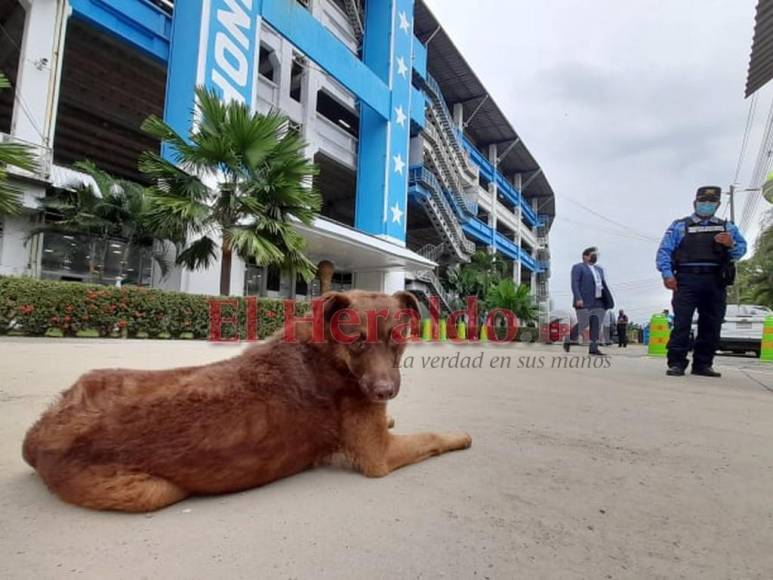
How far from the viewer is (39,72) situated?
437 inches

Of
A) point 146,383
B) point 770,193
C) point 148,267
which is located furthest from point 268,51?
point 146,383

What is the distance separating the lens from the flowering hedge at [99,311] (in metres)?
6.97

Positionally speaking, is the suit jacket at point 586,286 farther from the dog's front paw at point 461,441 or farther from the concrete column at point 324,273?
the concrete column at point 324,273

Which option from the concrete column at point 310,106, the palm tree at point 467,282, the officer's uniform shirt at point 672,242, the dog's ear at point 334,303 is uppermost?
the concrete column at point 310,106

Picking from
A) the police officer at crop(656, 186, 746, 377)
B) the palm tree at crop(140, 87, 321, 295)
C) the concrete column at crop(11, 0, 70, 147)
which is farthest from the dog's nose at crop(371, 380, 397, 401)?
the concrete column at crop(11, 0, 70, 147)

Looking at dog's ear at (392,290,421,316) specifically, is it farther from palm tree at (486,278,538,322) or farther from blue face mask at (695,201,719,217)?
palm tree at (486,278,538,322)

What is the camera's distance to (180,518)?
4.48 feet

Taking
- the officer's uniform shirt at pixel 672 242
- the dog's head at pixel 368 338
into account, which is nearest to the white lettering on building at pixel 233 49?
the officer's uniform shirt at pixel 672 242

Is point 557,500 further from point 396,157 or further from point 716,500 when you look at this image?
point 396,157

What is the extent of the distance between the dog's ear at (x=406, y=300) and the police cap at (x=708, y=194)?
5.13m

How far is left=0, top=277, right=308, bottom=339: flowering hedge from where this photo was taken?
697cm

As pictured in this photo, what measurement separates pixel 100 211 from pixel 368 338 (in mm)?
12791

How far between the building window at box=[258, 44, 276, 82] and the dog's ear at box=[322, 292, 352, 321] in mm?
19353

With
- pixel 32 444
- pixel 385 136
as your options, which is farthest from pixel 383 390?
pixel 385 136
